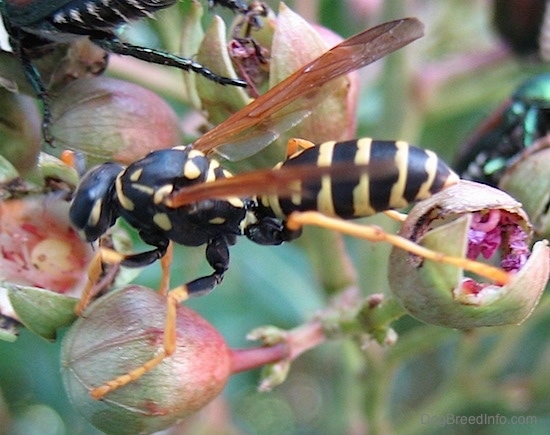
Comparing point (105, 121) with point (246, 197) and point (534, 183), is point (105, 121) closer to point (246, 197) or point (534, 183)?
point (246, 197)

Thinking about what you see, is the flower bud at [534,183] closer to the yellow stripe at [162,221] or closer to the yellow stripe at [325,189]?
the yellow stripe at [325,189]

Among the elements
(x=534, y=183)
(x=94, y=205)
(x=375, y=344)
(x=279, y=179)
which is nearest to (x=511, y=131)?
(x=534, y=183)

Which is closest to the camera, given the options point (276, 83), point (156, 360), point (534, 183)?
point (156, 360)

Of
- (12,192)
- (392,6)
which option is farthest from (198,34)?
(392,6)

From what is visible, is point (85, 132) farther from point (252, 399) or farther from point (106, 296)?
point (252, 399)

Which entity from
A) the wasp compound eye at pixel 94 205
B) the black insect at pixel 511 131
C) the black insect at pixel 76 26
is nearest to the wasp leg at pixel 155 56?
the black insect at pixel 76 26
